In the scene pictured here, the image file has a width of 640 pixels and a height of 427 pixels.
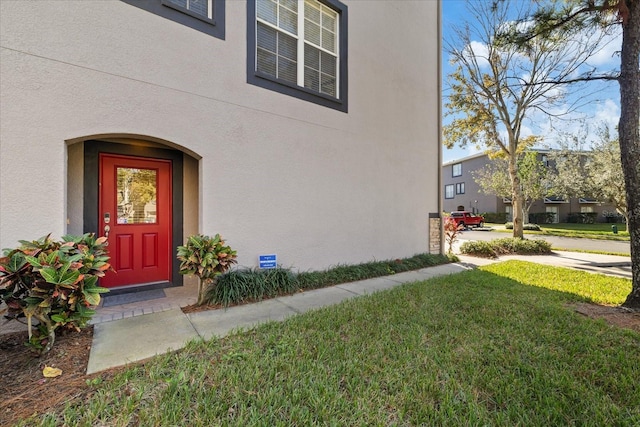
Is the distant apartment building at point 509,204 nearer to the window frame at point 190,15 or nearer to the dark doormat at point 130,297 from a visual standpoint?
the window frame at point 190,15

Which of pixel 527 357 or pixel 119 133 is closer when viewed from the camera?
pixel 527 357

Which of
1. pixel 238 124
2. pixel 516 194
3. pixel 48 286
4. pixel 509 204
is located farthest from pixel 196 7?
pixel 509 204

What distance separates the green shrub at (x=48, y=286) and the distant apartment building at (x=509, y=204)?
27.4 metres

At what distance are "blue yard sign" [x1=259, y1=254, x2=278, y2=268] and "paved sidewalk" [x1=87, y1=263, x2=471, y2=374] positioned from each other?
678mm

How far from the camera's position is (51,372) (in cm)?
243

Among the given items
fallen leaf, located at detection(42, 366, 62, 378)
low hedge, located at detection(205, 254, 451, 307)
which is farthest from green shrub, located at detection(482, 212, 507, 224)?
fallen leaf, located at detection(42, 366, 62, 378)

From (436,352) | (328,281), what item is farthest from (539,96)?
(436,352)

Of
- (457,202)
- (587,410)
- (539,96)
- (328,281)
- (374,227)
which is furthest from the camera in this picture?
(457,202)

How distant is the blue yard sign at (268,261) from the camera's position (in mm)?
5156

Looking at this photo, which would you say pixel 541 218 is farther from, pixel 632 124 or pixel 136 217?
pixel 136 217

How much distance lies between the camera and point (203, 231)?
181 inches

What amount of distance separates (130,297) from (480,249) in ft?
Result: 32.3

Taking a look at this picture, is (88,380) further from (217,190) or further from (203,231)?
(217,190)

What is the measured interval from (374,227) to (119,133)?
5337mm
